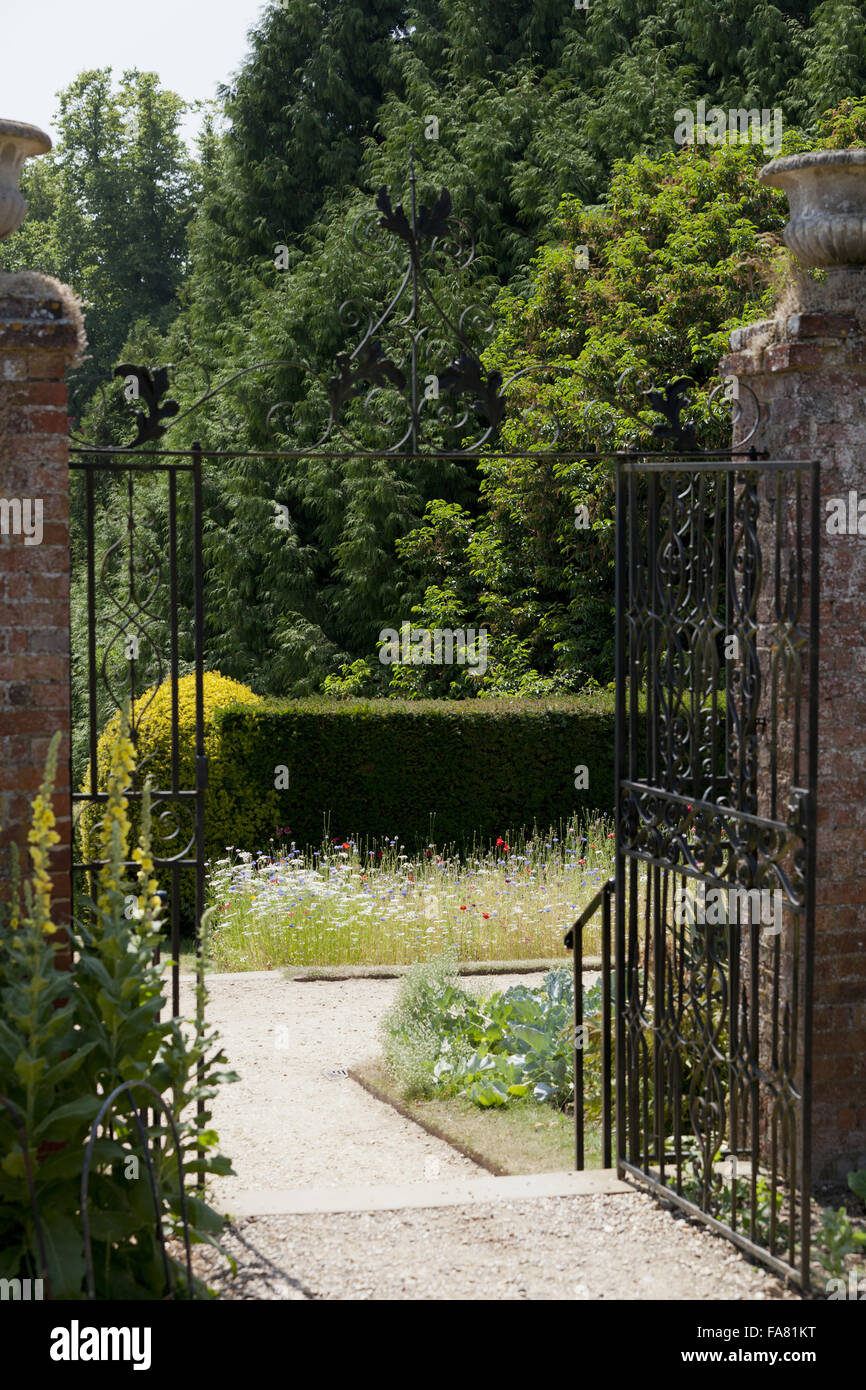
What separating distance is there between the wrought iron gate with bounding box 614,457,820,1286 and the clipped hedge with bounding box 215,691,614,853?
261 inches

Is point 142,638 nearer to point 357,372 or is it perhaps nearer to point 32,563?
point 357,372

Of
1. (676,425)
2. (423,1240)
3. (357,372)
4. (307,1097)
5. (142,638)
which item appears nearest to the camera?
(423,1240)

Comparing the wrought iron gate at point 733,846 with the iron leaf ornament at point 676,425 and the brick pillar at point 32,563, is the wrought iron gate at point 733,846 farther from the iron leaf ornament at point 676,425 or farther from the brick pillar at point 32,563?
the brick pillar at point 32,563

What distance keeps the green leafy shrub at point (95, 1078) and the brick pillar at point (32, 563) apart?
0.27 m

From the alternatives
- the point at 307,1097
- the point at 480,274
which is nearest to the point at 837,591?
the point at 307,1097

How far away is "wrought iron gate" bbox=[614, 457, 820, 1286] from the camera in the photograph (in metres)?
4.13

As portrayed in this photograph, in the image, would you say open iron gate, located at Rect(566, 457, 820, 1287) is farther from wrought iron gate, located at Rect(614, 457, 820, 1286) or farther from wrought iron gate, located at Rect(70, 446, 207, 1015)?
wrought iron gate, located at Rect(70, 446, 207, 1015)

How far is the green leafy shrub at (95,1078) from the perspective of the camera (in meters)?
3.67

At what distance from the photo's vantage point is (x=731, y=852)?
441 centimetres

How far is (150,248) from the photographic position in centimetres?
2938

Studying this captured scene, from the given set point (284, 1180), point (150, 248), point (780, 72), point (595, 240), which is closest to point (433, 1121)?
point (284, 1180)

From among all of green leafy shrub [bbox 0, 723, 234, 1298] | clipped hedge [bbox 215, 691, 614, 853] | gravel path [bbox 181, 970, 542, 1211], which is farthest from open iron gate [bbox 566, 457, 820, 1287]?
clipped hedge [bbox 215, 691, 614, 853]

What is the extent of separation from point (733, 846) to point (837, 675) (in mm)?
787

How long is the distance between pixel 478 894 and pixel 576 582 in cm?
584
